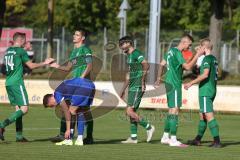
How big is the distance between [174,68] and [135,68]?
971 millimetres

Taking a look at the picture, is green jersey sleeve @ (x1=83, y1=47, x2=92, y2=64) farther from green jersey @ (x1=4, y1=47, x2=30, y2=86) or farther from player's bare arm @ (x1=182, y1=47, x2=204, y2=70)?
player's bare arm @ (x1=182, y1=47, x2=204, y2=70)

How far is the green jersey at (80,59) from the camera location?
51.0ft

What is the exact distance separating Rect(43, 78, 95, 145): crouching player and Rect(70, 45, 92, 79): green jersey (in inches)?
6.2

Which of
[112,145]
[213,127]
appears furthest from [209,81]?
[112,145]

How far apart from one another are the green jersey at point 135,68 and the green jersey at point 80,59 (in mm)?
1121

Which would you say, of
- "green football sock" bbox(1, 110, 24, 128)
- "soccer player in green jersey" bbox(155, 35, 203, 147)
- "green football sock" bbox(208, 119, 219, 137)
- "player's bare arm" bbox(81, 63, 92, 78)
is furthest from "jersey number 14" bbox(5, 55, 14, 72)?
"green football sock" bbox(208, 119, 219, 137)

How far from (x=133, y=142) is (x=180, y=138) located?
193cm

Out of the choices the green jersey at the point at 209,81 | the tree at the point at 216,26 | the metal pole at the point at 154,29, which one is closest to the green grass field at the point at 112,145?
the green jersey at the point at 209,81

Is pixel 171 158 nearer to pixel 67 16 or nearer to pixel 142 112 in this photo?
pixel 142 112

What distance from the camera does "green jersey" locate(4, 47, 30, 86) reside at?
1576cm

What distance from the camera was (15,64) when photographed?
15.8 meters

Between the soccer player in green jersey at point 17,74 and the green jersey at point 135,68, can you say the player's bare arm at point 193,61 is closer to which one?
the green jersey at point 135,68

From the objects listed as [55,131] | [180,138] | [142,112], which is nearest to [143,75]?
[180,138]

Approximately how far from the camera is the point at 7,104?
1094 inches
